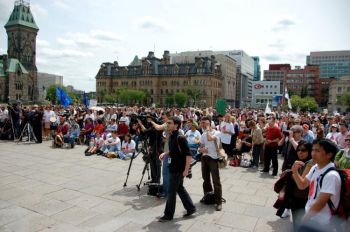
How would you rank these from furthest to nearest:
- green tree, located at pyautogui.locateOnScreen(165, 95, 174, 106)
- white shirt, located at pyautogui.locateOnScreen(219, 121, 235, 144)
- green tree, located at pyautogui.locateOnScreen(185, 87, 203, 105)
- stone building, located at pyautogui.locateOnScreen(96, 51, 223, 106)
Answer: stone building, located at pyautogui.locateOnScreen(96, 51, 223, 106) → green tree, located at pyautogui.locateOnScreen(165, 95, 174, 106) → green tree, located at pyautogui.locateOnScreen(185, 87, 203, 105) → white shirt, located at pyautogui.locateOnScreen(219, 121, 235, 144)

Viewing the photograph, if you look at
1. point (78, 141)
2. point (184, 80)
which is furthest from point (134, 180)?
point (184, 80)

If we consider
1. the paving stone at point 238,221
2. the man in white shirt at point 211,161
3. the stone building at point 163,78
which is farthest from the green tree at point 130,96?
the paving stone at point 238,221

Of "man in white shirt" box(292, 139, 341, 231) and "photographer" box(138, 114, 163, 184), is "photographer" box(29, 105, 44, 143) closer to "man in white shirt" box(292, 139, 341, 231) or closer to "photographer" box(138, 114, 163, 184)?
"photographer" box(138, 114, 163, 184)

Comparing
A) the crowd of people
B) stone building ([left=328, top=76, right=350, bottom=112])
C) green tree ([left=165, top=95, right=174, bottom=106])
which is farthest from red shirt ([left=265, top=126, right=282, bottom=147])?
stone building ([left=328, top=76, right=350, bottom=112])

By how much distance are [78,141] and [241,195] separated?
36.1 feet

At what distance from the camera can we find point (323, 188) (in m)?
3.18

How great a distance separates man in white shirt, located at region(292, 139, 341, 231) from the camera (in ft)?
10.3

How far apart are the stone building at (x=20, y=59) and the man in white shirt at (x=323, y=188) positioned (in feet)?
377

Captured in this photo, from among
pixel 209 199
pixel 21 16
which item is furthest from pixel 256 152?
pixel 21 16

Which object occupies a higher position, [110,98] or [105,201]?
[110,98]

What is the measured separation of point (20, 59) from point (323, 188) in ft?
401

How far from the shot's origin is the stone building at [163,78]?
101 meters

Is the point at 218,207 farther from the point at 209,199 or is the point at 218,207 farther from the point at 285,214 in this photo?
the point at 285,214

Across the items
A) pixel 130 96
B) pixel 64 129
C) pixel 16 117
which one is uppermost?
pixel 130 96
